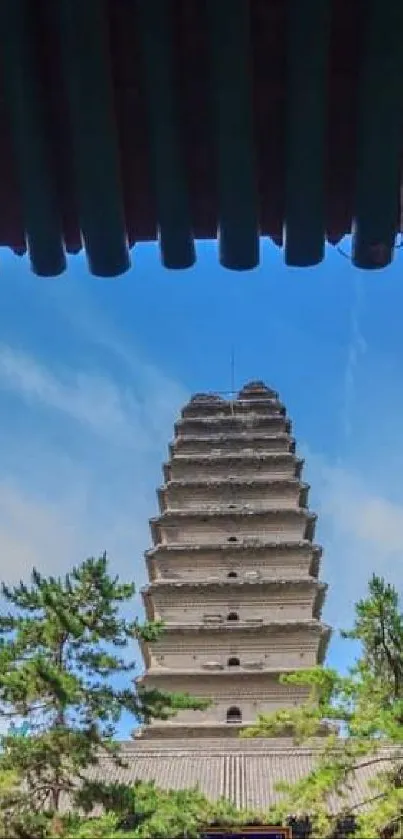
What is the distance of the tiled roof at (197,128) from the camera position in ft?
6.25

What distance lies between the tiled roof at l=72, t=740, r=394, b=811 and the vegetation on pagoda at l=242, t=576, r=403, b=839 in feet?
6.17

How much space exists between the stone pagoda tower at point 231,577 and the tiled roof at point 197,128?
17568 mm

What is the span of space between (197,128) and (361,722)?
969 centimetres

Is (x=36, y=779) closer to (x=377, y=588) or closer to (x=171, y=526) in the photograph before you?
(x=377, y=588)

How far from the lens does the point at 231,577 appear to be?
26.2m

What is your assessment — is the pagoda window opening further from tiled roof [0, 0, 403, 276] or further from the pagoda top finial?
tiled roof [0, 0, 403, 276]

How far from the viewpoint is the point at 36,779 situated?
1155 cm

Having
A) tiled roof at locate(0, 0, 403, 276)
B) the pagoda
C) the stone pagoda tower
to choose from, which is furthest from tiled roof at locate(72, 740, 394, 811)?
tiled roof at locate(0, 0, 403, 276)

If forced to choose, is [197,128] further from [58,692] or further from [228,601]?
[228,601]

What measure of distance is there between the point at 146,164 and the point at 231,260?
34cm

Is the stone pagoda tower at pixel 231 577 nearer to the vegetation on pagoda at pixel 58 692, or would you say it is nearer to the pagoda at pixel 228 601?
the pagoda at pixel 228 601

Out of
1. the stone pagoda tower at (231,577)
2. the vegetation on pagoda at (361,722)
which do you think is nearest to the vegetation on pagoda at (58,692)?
the vegetation on pagoda at (361,722)

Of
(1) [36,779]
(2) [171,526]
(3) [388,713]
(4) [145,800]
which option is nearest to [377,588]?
(3) [388,713]

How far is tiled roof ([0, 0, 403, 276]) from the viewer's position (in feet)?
6.25
